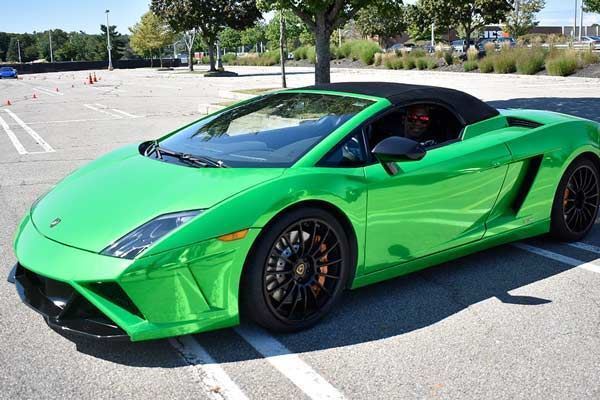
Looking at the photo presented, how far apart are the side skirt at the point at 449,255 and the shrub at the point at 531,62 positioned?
82.3 feet

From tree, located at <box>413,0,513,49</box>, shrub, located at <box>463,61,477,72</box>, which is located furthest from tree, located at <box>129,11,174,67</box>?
shrub, located at <box>463,61,477,72</box>

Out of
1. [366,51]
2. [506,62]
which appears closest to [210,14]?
[366,51]

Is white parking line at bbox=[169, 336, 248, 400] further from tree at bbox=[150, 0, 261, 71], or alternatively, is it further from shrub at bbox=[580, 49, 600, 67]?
tree at bbox=[150, 0, 261, 71]

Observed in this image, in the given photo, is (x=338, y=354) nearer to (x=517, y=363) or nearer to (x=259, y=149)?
(x=517, y=363)

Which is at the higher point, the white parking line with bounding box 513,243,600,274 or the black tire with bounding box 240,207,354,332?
the black tire with bounding box 240,207,354,332

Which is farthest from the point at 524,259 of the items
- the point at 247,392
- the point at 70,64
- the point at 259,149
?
the point at 70,64

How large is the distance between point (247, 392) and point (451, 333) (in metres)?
1.22

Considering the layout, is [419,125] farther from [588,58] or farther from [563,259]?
[588,58]

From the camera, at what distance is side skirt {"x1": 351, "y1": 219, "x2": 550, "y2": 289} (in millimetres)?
3775

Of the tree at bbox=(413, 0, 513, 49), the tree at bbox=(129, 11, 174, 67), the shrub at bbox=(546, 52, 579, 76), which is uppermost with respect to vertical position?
the tree at bbox=(129, 11, 174, 67)

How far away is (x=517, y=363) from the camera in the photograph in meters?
3.18

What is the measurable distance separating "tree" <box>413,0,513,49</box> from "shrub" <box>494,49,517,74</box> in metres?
12.5

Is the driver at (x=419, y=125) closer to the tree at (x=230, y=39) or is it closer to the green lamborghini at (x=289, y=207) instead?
the green lamborghini at (x=289, y=207)

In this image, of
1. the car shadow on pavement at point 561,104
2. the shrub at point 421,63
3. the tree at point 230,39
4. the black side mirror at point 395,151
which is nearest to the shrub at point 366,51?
the shrub at point 421,63
